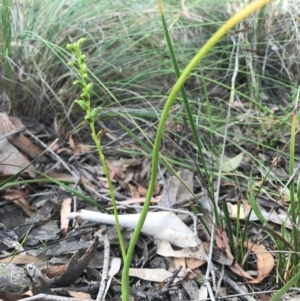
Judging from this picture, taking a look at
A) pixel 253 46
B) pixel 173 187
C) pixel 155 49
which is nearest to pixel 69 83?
pixel 155 49

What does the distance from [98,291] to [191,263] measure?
0.23m

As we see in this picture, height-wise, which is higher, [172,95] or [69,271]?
[172,95]

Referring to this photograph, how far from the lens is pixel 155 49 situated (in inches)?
71.7

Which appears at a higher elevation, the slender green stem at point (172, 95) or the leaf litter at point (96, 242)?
the slender green stem at point (172, 95)

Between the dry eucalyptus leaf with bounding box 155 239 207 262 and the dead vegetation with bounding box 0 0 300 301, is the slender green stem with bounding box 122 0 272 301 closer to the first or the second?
the dead vegetation with bounding box 0 0 300 301

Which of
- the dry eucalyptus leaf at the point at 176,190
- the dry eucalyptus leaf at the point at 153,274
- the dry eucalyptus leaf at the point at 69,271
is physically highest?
the dry eucalyptus leaf at the point at 176,190

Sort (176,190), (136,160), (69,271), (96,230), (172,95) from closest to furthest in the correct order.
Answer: (172,95), (69,271), (96,230), (176,190), (136,160)

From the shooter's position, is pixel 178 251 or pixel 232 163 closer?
pixel 178 251

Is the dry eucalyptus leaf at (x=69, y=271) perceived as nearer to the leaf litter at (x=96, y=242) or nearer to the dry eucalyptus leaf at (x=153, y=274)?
the leaf litter at (x=96, y=242)

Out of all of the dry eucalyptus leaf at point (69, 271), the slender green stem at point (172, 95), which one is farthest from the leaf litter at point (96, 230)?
the slender green stem at point (172, 95)

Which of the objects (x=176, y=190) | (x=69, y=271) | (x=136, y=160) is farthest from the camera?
(x=136, y=160)

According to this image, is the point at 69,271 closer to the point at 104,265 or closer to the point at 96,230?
the point at 104,265

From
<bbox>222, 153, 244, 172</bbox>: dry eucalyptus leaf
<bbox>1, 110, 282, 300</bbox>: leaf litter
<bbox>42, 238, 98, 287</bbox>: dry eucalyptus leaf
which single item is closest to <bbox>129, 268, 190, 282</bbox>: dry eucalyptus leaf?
<bbox>1, 110, 282, 300</bbox>: leaf litter

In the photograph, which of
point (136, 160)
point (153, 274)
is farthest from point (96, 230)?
point (136, 160)
